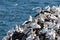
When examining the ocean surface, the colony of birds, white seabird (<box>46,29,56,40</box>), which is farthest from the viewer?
the ocean surface

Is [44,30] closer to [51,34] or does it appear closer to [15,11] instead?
[51,34]

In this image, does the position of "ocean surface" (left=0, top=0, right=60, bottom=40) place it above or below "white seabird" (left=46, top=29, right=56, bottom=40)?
below

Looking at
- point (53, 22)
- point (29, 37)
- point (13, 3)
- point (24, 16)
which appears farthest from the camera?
point (13, 3)

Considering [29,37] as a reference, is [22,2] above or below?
below

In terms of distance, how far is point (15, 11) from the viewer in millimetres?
18266

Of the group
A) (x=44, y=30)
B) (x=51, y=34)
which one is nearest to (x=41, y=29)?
(x=44, y=30)

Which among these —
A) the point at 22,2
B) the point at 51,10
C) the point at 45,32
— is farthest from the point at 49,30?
the point at 22,2

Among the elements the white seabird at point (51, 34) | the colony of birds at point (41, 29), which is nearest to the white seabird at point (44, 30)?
the colony of birds at point (41, 29)

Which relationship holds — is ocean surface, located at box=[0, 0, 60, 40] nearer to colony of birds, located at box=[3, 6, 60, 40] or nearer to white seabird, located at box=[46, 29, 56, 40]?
colony of birds, located at box=[3, 6, 60, 40]

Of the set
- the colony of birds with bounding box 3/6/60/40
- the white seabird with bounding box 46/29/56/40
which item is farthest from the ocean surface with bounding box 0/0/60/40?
the white seabird with bounding box 46/29/56/40

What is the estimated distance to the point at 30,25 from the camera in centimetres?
715

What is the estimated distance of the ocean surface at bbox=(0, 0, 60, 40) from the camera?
15578 millimetres

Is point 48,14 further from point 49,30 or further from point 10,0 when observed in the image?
point 10,0

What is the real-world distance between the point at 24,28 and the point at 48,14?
2.64 ft
